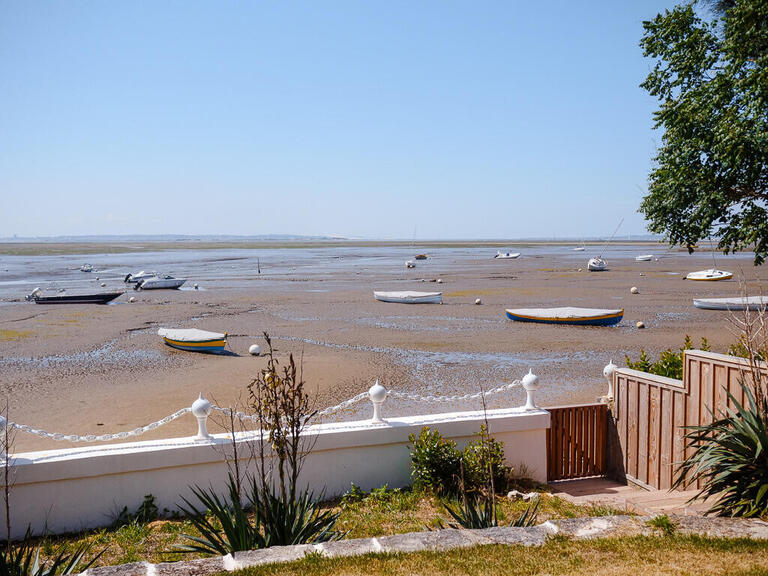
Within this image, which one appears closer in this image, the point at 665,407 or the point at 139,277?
the point at 665,407

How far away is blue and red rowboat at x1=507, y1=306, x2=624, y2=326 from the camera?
27.9 m

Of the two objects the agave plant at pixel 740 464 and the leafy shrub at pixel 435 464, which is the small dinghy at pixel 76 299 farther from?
the agave plant at pixel 740 464

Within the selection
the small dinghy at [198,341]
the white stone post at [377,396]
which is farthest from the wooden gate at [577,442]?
the small dinghy at [198,341]

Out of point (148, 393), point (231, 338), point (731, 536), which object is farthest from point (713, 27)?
→ point (231, 338)

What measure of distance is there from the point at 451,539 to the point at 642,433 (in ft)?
15.5

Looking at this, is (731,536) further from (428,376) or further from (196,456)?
(428,376)

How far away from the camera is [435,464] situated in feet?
26.0

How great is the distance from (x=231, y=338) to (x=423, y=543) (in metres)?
22.4

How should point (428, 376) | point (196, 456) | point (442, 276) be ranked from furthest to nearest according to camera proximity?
1. point (442, 276)
2. point (428, 376)
3. point (196, 456)

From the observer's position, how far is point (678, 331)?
86.2 ft

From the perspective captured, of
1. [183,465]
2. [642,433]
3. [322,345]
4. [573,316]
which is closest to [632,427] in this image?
[642,433]

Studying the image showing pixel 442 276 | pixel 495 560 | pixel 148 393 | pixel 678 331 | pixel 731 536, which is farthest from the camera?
pixel 442 276

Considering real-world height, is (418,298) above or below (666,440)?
below

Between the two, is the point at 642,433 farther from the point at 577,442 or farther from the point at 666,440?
the point at 577,442
